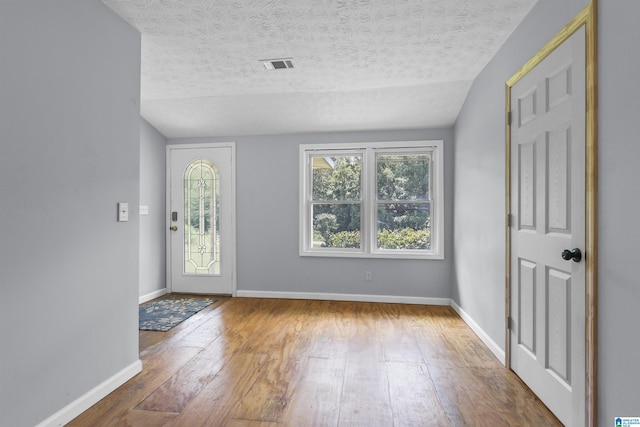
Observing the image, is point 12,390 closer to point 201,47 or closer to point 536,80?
point 201,47

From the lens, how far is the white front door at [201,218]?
4.34 m

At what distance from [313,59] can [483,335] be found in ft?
A: 9.03

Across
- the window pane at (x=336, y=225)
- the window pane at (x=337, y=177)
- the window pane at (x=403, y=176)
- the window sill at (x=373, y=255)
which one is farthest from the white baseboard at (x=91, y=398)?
the window pane at (x=403, y=176)

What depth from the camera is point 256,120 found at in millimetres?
3959

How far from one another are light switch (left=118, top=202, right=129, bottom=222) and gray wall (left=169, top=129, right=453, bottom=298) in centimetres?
214

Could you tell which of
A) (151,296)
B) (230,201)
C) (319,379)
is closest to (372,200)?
(230,201)

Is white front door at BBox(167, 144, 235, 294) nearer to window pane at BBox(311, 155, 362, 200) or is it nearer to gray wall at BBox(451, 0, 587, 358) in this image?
window pane at BBox(311, 155, 362, 200)

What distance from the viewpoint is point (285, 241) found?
13.9 ft

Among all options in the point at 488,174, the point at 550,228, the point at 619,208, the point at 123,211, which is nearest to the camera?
the point at 619,208

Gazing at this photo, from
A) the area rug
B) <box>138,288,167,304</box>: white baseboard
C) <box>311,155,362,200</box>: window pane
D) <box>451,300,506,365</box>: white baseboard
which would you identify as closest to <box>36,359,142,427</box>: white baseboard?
the area rug

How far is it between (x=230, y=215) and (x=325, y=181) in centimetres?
133

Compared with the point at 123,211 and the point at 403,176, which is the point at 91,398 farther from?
the point at 403,176

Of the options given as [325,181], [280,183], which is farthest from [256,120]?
[325,181]

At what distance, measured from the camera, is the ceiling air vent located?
2.75 metres
